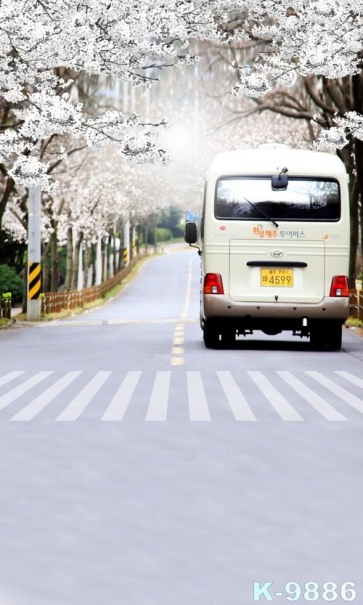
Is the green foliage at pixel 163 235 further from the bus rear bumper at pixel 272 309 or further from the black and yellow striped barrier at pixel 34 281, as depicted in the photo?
the bus rear bumper at pixel 272 309

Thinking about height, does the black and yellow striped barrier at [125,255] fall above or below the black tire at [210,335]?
below

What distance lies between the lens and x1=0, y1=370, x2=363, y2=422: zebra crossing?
12633 millimetres

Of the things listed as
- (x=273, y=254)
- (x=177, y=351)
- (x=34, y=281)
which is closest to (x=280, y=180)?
(x=273, y=254)

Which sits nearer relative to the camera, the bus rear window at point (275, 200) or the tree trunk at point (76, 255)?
the bus rear window at point (275, 200)

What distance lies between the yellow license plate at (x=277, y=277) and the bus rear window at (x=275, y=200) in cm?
88

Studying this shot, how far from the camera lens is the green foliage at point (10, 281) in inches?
2411

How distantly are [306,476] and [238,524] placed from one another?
1751 mm

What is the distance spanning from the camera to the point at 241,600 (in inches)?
232

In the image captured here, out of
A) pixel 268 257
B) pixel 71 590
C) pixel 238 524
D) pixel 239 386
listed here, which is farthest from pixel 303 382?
pixel 71 590

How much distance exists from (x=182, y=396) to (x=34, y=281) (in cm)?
2770

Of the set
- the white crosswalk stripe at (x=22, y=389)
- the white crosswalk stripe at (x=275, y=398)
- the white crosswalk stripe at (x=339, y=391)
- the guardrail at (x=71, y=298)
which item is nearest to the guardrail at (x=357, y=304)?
the guardrail at (x=71, y=298)

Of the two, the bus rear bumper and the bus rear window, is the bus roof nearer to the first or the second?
the bus rear window

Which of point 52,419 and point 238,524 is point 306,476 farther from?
point 52,419

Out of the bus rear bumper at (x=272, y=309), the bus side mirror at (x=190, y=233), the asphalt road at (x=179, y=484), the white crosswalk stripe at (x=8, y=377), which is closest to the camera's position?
the asphalt road at (x=179, y=484)
